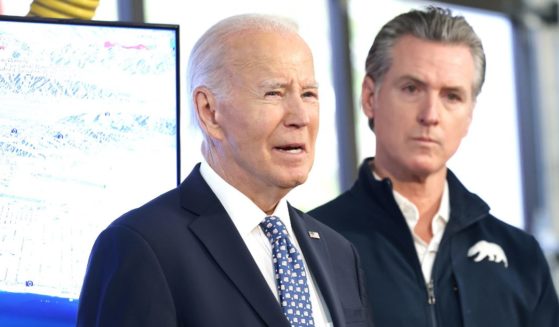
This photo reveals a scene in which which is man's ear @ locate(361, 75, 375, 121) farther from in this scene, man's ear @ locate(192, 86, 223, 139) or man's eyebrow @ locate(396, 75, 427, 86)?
man's ear @ locate(192, 86, 223, 139)

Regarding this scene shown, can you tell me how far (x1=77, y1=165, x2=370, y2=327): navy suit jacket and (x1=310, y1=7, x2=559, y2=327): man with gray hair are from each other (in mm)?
612

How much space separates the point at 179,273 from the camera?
2.15 meters

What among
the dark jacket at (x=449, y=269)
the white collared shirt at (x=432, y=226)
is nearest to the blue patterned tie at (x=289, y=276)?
the dark jacket at (x=449, y=269)

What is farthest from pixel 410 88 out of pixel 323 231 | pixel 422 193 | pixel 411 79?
pixel 323 231

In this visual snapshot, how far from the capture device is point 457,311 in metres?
2.92

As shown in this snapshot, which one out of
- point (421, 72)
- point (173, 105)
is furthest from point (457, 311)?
point (173, 105)

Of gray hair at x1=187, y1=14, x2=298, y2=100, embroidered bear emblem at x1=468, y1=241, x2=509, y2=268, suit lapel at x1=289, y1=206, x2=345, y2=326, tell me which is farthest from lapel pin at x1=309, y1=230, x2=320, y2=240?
embroidered bear emblem at x1=468, y1=241, x2=509, y2=268

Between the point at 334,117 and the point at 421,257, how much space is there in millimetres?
4034

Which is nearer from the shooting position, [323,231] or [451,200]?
[323,231]

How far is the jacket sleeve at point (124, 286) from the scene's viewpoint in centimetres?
207

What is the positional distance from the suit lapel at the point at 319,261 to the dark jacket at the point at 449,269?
0.42 m

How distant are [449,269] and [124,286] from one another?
112cm

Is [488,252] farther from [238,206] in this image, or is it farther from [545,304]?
[238,206]

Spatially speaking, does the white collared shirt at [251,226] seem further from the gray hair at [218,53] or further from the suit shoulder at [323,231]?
the suit shoulder at [323,231]
